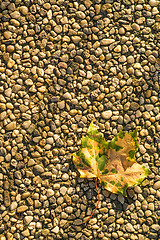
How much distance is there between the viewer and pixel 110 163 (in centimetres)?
175

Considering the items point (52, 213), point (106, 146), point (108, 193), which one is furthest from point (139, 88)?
point (52, 213)

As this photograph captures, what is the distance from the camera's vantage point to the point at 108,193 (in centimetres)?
183

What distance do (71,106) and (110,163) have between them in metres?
0.48

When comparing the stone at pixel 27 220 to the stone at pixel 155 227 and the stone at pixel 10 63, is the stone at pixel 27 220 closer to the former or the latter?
the stone at pixel 155 227

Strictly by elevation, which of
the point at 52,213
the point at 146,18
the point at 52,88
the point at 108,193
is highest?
the point at 146,18

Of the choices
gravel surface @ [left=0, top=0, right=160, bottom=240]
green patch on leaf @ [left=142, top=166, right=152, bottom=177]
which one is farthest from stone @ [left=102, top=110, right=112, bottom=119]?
green patch on leaf @ [left=142, top=166, right=152, bottom=177]

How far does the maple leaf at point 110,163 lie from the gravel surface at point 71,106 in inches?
4.2

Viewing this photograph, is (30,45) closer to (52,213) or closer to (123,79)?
(123,79)

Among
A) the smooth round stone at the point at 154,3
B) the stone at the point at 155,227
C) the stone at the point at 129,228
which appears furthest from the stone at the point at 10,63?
the stone at the point at 155,227

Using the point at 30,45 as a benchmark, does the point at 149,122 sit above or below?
below

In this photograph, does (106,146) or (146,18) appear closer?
(106,146)

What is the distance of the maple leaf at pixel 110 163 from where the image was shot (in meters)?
1.73

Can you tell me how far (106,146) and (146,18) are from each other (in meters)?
0.98

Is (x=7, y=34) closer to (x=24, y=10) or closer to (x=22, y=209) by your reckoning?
(x=24, y=10)
